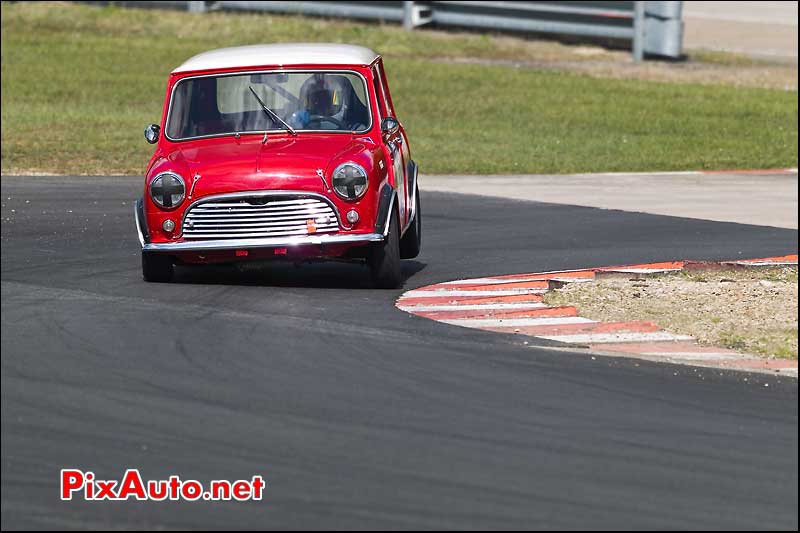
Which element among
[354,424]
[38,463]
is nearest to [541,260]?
[354,424]

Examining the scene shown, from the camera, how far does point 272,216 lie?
1009 cm

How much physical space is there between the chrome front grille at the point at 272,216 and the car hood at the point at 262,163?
80 mm

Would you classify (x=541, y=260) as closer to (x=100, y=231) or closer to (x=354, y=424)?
(x=100, y=231)

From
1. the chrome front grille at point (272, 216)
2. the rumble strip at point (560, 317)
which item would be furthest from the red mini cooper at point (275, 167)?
the rumble strip at point (560, 317)

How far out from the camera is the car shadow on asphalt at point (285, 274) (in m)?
10.6

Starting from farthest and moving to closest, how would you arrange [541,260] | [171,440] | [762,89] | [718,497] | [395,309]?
[762,89] → [541,260] → [395,309] → [171,440] → [718,497]

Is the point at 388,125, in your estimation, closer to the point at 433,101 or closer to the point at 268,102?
the point at 268,102

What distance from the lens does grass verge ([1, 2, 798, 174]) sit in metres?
20.3

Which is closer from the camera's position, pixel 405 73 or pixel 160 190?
pixel 160 190

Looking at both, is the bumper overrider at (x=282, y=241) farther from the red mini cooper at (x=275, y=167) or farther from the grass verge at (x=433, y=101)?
the grass verge at (x=433, y=101)

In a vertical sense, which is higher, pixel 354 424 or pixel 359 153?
pixel 359 153

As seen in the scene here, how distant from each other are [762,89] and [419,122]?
6881 millimetres

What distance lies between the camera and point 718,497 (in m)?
5.91

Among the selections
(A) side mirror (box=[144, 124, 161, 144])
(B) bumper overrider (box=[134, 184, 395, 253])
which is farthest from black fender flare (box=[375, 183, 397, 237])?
(A) side mirror (box=[144, 124, 161, 144])
